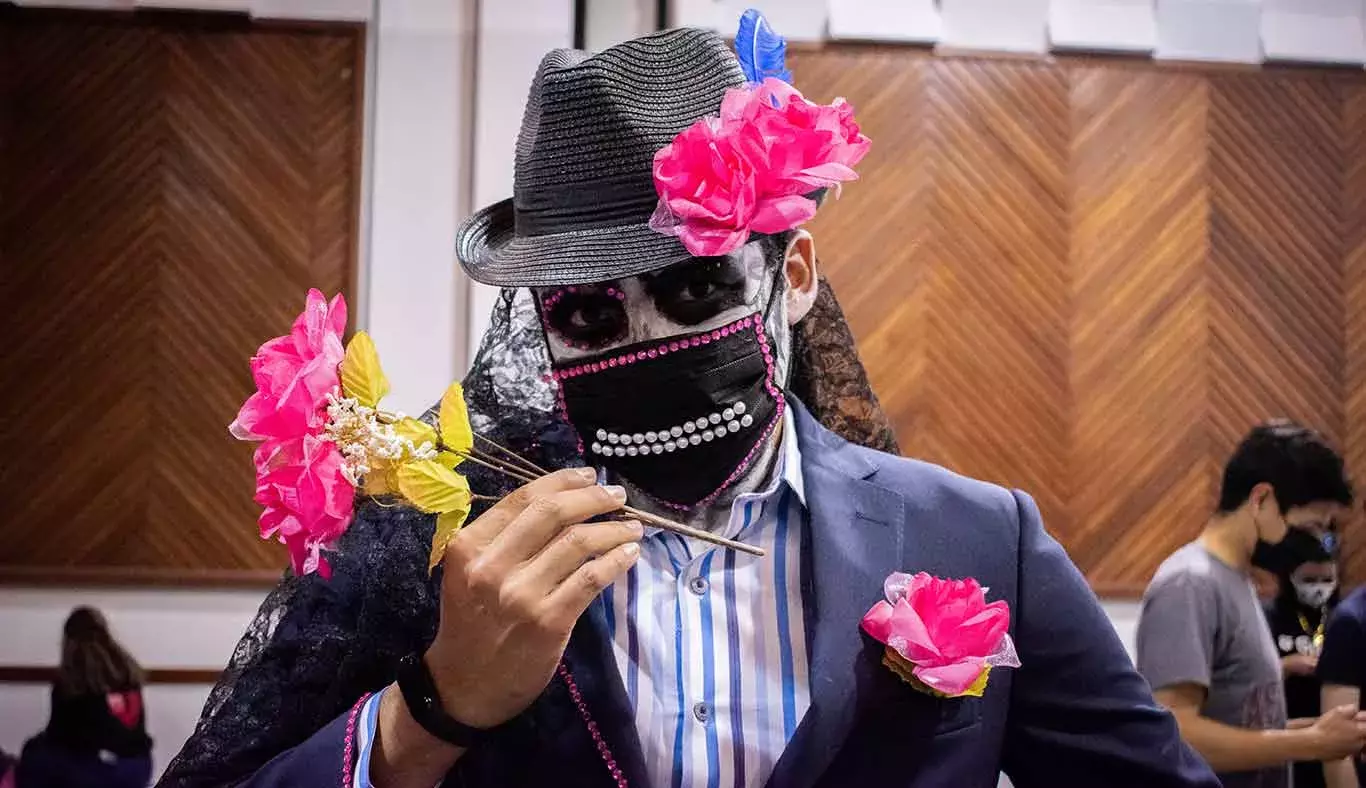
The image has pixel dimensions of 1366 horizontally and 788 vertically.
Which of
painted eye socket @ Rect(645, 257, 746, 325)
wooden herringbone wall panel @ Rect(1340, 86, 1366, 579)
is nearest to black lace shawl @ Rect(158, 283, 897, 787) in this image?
painted eye socket @ Rect(645, 257, 746, 325)

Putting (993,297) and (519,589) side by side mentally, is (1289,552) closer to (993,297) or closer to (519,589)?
(993,297)

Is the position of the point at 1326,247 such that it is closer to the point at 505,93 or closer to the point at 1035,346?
the point at 1035,346

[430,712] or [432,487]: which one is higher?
[432,487]

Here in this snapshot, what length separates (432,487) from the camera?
3.22 feet

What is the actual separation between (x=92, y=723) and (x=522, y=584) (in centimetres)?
272

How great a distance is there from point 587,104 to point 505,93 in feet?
7.40

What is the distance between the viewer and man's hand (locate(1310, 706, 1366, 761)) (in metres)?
2.34

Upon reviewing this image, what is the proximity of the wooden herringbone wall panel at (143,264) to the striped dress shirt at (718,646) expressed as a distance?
2.78 m

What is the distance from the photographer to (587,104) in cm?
114

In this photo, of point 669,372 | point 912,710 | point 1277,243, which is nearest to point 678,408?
point 669,372

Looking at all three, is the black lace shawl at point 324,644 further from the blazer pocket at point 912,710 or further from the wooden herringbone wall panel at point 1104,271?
the wooden herringbone wall panel at point 1104,271

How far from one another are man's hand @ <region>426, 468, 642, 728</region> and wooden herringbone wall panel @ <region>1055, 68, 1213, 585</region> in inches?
123

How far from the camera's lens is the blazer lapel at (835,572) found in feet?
3.60

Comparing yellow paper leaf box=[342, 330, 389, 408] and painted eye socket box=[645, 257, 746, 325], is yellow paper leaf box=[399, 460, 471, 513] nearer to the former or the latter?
yellow paper leaf box=[342, 330, 389, 408]
